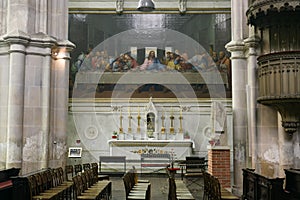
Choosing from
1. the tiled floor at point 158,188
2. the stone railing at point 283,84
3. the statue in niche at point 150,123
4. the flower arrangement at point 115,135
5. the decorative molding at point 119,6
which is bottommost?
the tiled floor at point 158,188

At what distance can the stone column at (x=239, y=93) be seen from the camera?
1098 cm

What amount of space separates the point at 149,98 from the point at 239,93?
24.1 ft

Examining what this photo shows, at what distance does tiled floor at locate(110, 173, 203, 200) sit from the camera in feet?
34.0

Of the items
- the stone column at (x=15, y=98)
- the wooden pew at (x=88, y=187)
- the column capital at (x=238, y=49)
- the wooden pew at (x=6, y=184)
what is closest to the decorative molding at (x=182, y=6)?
the column capital at (x=238, y=49)

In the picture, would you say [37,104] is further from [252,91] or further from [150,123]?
[150,123]

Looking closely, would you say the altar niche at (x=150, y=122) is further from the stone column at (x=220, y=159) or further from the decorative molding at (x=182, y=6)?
the stone column at (x=220, y=159)

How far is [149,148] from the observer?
17016 mm

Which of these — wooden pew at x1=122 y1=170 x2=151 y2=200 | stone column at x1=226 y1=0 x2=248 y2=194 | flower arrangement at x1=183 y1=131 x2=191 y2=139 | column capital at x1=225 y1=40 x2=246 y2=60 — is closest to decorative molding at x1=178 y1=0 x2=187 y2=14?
flower arrangement at x1=183 y1=131 x2=191 y2=139

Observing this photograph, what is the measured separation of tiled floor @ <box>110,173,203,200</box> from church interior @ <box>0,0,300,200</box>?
38mm

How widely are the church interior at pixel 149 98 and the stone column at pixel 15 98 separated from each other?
0.08 feet

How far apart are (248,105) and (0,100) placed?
6320 mm

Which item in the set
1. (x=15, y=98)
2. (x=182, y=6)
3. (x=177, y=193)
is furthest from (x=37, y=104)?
(x=182, y=6)

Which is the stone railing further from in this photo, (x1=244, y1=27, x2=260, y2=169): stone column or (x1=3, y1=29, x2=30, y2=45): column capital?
(x1=3, y1=29, x2=30, y2=45): column capital

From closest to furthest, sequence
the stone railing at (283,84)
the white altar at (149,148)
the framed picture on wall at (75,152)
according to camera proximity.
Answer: the stone railing at (283,84) < the framed picture on wall at (75,152) < the white altar at (149,148)
